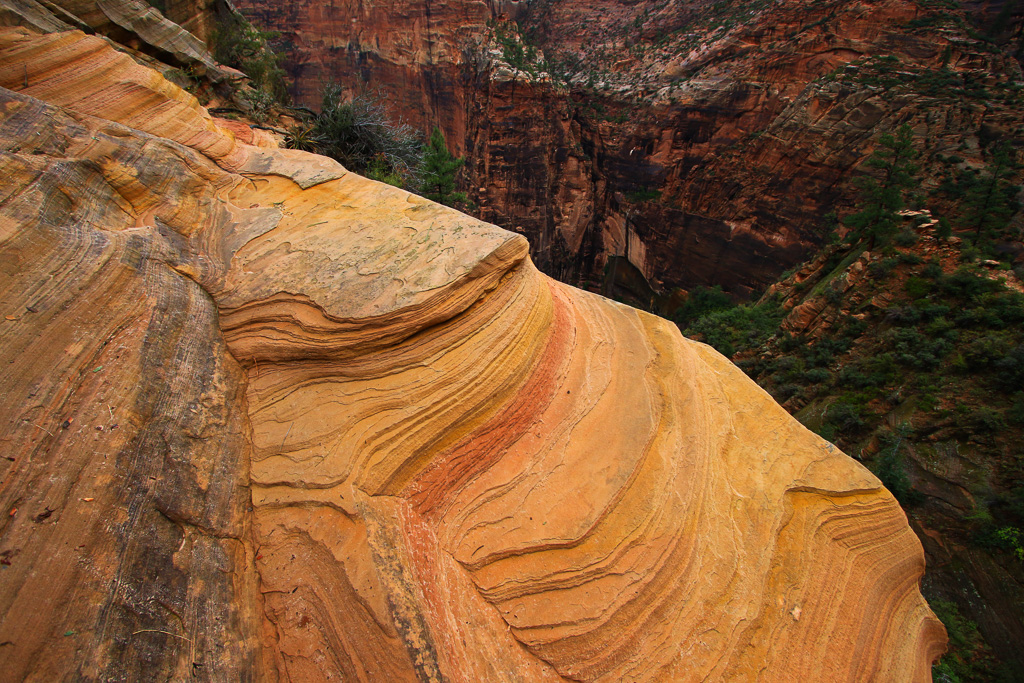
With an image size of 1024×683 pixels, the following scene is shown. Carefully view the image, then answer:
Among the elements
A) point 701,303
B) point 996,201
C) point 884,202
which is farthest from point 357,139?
point 701,303

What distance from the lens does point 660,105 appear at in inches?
1174

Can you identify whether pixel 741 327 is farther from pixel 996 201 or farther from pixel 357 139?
pixel 357 139

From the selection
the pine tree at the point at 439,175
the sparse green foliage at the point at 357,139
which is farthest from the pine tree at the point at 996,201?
the sparse green foliage at the point at 357,139

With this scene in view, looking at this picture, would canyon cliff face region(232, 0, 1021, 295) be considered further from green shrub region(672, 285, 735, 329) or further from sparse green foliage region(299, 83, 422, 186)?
sparse green foliage region(299, 83, 422, 186)

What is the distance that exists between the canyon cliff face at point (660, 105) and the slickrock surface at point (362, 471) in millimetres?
25146

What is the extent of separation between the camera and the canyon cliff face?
22984mm

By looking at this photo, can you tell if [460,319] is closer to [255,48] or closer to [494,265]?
[494,265]

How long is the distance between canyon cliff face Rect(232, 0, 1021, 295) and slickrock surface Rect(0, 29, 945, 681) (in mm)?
25146

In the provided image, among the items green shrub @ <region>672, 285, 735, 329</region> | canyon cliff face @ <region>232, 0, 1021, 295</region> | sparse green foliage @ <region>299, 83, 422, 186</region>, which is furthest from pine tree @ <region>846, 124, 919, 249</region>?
sparse green foliage @ <region>299, 83, 422, 186</region>

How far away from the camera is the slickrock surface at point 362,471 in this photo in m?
3.21

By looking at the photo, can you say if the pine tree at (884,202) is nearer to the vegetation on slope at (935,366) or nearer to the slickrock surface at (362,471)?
the vegetation on slope at (935,366)

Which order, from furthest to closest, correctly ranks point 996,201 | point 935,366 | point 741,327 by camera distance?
point 741,327 < point 996,201 < point 935,366

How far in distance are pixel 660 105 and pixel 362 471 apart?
110 ft

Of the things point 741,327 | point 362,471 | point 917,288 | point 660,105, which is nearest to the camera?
point 362,471
